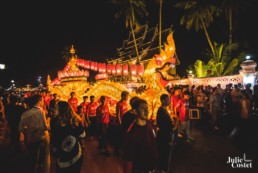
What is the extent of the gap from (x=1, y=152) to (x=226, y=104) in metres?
9.28

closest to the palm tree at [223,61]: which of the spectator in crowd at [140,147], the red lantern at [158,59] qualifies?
the red lantern at [158,59]

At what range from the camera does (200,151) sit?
6992mm

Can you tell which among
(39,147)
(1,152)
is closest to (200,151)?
(39,147)

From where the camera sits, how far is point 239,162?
594 cm

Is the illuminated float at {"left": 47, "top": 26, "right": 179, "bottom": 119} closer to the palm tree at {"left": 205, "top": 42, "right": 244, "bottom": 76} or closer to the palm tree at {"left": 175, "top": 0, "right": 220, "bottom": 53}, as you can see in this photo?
the palm tree at {"left": 205, "top": 42, "right": 244, "bottom": 76}

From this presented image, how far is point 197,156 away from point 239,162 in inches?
41.5

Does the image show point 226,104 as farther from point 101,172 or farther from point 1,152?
point 1,152

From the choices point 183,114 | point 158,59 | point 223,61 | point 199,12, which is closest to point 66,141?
point 183,114

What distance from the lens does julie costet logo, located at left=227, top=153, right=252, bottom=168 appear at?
5.69m

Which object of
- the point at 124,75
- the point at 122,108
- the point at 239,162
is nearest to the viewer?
the point at 239,162

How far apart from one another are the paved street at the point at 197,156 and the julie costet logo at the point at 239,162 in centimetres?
9

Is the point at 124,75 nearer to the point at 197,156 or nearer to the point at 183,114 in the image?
the point at 183,114

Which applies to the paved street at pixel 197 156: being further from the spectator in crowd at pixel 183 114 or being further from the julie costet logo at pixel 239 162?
the spectator in crowd at pixel 183 114

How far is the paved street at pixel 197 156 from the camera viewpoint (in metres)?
5.71
